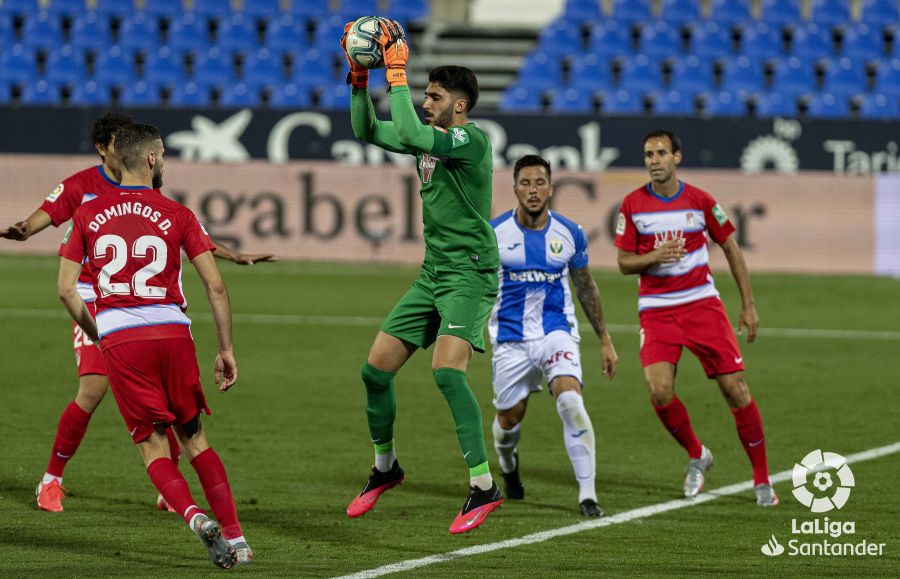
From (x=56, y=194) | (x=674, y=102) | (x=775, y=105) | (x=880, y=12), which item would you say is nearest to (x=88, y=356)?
(x=56, y=194)

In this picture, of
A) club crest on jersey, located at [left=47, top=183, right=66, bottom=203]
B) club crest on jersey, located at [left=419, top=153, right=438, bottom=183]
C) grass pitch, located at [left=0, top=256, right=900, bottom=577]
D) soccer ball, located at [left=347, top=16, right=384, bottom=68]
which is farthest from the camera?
club crest on jersey, located at [left=47, top=183, right=66, bottom=203]

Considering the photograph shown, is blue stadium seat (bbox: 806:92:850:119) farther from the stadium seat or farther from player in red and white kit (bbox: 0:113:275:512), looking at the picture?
player in red and white kit (bbox: 0:113:275:512)

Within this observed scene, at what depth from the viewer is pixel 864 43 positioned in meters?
26.2

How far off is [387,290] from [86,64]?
33.0 feet

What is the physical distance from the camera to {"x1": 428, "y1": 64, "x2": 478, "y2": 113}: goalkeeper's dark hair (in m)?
6.87

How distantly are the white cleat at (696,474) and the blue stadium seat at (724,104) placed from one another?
17.7m

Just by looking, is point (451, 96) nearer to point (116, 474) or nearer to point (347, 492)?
point (347, 492)

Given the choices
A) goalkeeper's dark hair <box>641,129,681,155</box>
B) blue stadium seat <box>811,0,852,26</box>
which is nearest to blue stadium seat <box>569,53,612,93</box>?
blue stadium seat <box>811,0,852,26</box>

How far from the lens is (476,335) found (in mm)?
6973

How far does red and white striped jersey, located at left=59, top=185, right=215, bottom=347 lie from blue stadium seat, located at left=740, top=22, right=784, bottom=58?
21355mm

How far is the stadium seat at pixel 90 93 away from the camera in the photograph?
2536 cm

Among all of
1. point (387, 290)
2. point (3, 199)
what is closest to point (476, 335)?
point (387, 290)

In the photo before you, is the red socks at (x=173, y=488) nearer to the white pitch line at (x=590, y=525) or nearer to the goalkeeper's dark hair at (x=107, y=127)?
the white pitch line at (x=590, y=525)

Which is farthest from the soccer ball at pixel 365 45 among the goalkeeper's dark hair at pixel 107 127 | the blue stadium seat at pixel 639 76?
the blue stadium seat at pixel 639 76
